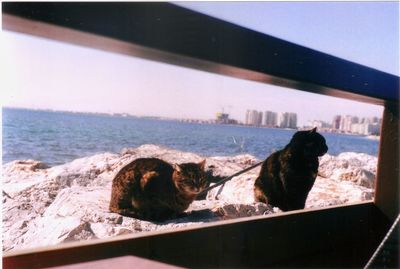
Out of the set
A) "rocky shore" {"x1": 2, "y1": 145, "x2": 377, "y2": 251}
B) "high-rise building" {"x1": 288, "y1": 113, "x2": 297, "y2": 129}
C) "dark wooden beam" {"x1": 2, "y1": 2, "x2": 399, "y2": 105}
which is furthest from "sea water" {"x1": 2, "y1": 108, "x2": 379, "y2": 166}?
"dark wooden beam" {"x1": 2, "y1": 2, "x2": 399, "y2": 105}

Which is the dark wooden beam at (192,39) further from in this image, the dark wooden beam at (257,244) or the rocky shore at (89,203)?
the rocky shore at (89,203)

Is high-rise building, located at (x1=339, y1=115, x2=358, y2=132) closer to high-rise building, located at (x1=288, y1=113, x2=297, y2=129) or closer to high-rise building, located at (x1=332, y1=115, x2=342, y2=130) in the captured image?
high-rise building, located at (x1=332, y1=115, x2=342, y2=130)

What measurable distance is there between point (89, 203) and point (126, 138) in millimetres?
27812

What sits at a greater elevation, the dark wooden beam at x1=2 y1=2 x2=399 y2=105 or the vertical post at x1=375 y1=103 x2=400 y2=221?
the dark wooden beam at x1=2 y1=2 x2=399 y2=105

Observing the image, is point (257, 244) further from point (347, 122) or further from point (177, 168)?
point (347, 122)

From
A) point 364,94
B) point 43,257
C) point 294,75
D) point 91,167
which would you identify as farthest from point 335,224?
point 91,167

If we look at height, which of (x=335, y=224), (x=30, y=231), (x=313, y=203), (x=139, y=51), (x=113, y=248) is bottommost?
(x=30, y=231)

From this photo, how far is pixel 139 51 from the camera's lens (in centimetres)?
84

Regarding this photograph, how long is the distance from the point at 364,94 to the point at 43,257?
151 centimetres

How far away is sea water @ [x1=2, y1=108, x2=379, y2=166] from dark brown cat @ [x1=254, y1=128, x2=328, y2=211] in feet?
53.2

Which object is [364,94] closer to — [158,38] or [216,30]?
[216,30]

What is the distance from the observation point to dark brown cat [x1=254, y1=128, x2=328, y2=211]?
3389 mm

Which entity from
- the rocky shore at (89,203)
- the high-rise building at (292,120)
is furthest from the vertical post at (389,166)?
the high-rise building at (292,120)

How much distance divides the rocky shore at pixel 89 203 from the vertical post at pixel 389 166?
1.05 meters
